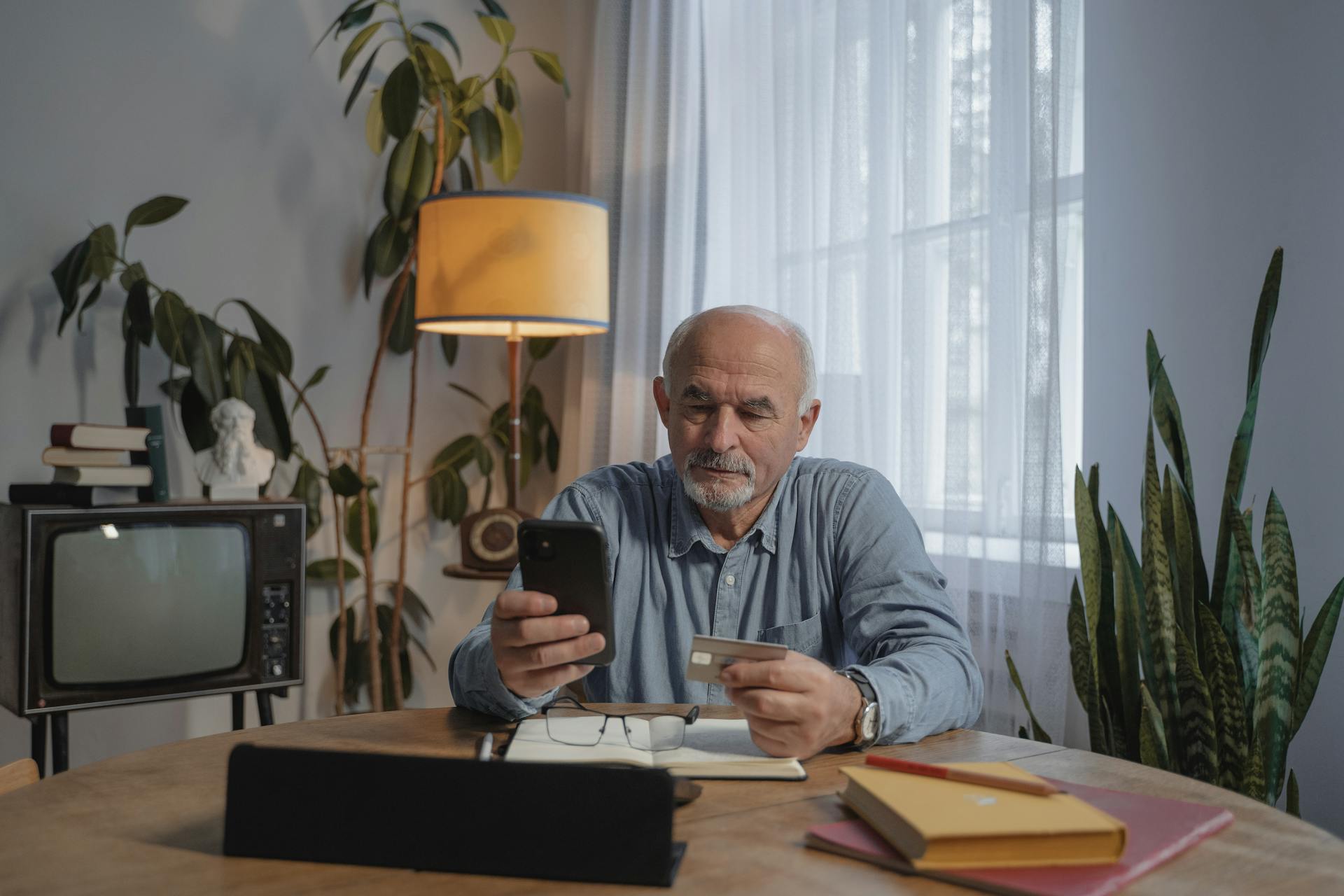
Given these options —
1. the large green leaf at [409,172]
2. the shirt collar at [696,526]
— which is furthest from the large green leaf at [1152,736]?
the large green leaf at [409,172]

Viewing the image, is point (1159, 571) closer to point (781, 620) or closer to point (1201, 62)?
point (781, 620)

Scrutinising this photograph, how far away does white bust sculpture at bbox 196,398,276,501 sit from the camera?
248cm

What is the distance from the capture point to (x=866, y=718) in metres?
1.16

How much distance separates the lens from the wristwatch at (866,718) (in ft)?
3.81

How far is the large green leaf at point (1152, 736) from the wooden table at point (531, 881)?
46 centimetres

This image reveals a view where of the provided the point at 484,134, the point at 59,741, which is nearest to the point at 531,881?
the point at 59,741

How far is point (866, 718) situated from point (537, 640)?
37cm

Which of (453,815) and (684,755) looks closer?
(453,815)

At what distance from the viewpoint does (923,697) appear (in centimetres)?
123

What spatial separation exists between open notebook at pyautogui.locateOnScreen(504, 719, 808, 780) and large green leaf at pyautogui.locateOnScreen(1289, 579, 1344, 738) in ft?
2.83

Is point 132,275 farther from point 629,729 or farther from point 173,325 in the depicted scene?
point 629,729

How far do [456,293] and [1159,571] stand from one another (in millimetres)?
1665

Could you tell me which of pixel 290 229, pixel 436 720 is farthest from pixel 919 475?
pixel 290 229

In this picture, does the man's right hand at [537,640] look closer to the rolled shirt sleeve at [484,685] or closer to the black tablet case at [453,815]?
the rolled shirt sleeve at [484,685]
